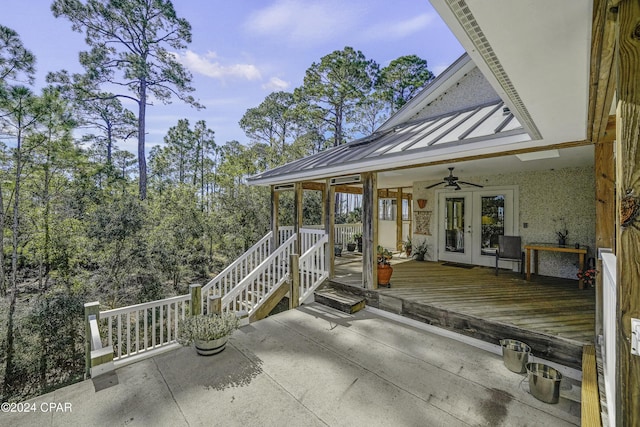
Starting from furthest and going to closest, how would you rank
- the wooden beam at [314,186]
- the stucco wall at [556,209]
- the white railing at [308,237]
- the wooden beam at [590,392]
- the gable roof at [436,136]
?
the wooden beam at [314,186] → the white railing at [308,237] → the stucco wall at [556,209] → the gable roof at [436,136] → the wooden beam at [590,392]

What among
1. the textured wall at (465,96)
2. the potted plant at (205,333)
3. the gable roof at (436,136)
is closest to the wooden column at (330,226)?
the gable roof at (436,136)

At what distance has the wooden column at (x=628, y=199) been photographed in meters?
1.09

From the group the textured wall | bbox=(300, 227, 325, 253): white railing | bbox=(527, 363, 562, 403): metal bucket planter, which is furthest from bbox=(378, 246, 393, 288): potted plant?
the textured wall

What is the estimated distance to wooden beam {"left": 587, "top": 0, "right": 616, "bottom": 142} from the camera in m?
1.19

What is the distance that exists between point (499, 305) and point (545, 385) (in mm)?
1663

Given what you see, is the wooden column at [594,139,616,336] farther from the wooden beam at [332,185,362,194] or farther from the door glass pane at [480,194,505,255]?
the wooden beam at [332,185,362,194]

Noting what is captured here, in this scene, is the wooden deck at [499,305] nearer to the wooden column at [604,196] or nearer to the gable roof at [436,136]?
the wooden column at [604,196]

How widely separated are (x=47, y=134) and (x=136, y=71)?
6.51m

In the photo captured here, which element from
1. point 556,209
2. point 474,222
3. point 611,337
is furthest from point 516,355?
point 474,222

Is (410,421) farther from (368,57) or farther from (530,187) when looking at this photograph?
(368,57)

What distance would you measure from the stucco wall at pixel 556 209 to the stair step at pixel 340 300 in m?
4.30

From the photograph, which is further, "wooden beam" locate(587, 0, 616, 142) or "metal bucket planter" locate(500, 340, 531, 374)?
"metal bucket planter" locate(500, 340, 531, 374)

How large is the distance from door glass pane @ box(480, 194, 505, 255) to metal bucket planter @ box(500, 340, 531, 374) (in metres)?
4.22

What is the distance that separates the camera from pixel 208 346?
368cm
